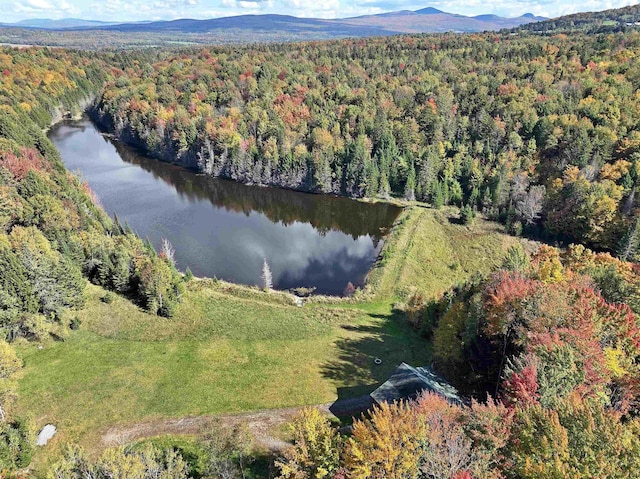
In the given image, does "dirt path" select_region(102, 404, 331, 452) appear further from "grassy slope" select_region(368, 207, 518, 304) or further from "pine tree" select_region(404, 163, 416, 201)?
"pine tree" select_region(404, 163, 416, 201)

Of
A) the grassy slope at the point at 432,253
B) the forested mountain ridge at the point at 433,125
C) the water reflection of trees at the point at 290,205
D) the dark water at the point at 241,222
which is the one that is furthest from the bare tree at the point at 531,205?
the water reflection of trees at the point at 290,205

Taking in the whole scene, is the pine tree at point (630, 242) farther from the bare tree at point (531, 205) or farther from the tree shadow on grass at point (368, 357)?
the tree shadow on grass at point (368, 357)

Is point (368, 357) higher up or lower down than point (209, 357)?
lower down

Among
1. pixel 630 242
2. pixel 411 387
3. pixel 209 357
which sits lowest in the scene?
pixel 630 242

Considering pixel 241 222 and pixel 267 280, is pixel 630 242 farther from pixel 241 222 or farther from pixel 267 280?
pixel 241 222

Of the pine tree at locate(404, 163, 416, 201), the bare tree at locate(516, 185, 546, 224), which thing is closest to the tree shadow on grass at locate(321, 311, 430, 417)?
the bare tree at locate(516, 185, 546, 224)

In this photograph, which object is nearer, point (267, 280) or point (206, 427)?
point (206, 427)

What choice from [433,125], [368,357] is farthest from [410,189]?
[368,357]
